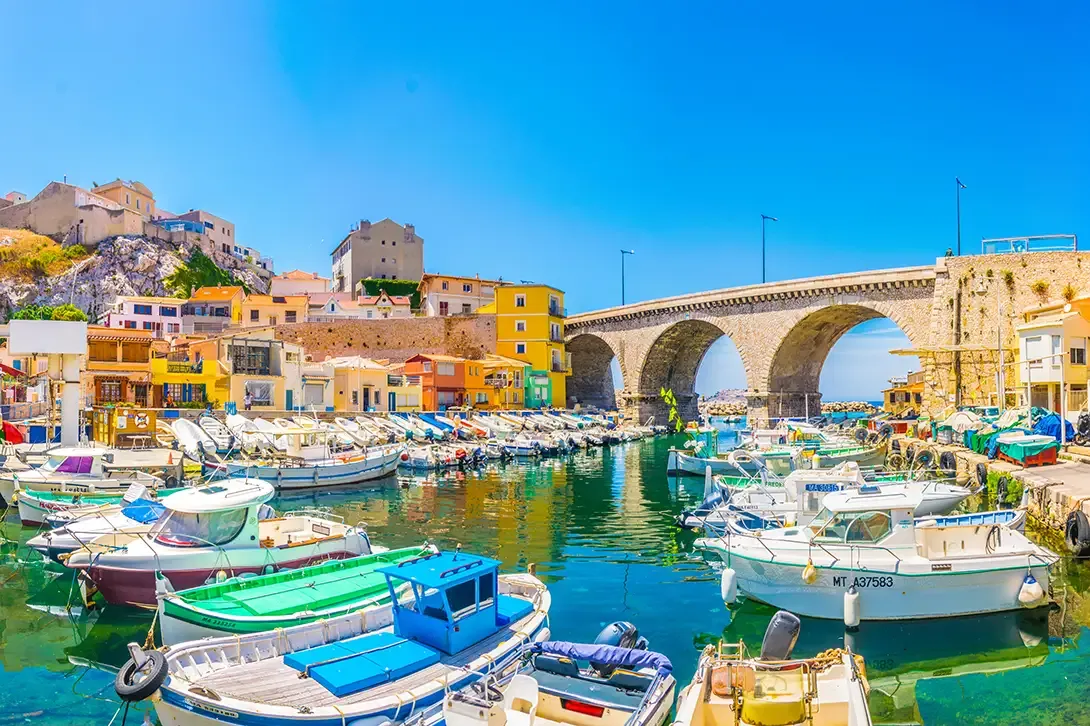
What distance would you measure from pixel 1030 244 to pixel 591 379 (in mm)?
40698

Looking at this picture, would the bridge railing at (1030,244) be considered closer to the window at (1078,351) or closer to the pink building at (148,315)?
the window at (1078,351)

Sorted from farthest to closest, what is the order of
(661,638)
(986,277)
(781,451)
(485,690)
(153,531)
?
(986,277) < (781,451) < (153,531) < (661,638) < (485,690)

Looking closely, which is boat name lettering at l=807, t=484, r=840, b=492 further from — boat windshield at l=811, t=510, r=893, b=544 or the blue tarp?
the blue tarp

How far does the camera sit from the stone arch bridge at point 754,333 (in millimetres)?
39625

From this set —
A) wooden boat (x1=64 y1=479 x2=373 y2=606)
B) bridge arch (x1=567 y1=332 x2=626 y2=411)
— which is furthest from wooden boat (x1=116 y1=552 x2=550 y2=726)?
bridge arch (x1=567 y1=332 x2=626 y2=411)

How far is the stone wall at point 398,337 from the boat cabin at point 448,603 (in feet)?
164

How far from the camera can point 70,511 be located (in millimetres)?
17078

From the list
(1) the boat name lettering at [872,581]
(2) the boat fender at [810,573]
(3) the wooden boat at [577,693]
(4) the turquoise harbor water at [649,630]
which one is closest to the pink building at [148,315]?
Answer: (4) the turquoise harbor water at [649,630]

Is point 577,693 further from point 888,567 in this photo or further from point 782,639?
point 888,567

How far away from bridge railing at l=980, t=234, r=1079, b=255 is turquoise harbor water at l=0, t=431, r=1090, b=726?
951 inches

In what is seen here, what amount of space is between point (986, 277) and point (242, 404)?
3679 centimetres

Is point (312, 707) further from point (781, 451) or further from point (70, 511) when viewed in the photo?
point (781, 451)

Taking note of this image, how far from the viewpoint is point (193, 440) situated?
93.3 ft

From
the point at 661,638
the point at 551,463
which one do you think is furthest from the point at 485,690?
the point at 551,463
